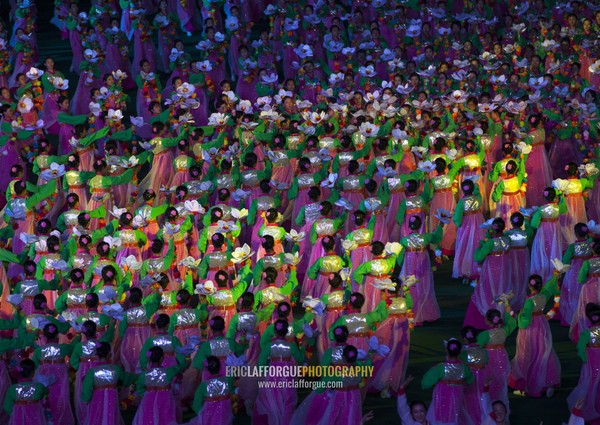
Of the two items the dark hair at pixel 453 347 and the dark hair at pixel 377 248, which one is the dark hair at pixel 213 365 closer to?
the dark hair at pixel 453 347

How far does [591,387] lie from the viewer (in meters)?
12.2

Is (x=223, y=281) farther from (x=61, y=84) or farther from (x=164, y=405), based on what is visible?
(x=61, y=84)

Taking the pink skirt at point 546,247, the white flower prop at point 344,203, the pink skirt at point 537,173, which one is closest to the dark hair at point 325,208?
the white flower prop at point 344,203

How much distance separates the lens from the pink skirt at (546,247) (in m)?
15.0

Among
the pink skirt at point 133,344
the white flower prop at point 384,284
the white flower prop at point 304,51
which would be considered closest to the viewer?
the white flower prop at point 384,284

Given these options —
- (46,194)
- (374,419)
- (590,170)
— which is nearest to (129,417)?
(374,419)

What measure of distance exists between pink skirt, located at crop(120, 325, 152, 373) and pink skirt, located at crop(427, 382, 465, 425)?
3.01 metres

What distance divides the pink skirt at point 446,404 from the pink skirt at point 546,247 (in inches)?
140

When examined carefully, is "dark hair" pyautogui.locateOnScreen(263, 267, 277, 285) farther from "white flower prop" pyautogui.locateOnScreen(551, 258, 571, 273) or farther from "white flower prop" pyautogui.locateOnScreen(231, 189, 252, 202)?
"white flower prop" pyautogui.locateOnScreen(551, 258, 571, 273)

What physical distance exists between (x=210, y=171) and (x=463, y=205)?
3108 mm

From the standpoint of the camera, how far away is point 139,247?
15266mm

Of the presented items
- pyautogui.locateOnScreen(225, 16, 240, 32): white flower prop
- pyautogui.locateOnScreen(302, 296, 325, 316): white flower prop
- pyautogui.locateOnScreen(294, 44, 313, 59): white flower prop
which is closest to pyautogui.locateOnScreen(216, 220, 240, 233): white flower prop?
pyautogui.locateOnScreen(302, 296, 325, 316): white flower prop

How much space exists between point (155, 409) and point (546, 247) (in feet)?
16.7

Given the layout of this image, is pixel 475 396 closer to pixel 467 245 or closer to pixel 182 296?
pixel 182 296
